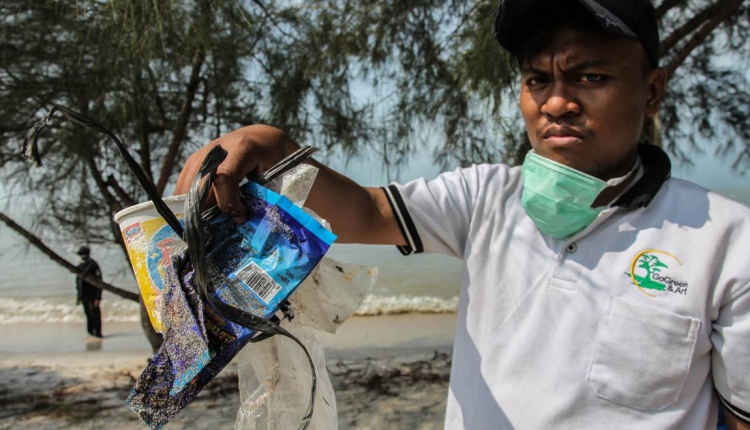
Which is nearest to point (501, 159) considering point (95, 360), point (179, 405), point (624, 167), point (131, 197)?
point (624, 167)

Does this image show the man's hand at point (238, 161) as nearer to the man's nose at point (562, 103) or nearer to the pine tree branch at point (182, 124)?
the man's nose at point (562, 103)

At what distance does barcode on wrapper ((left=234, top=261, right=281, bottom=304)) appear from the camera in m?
0.74

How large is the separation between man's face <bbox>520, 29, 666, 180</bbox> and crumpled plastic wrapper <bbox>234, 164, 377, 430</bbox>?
424mm

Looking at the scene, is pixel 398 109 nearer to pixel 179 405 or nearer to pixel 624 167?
pixel 624 167

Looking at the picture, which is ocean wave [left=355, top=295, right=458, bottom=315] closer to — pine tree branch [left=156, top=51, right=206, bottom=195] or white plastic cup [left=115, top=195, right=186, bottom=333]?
pine tree branch [left=156, top=51, right=206, bottom=195]

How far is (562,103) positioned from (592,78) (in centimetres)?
6

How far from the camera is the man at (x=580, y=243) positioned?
3.00 ft

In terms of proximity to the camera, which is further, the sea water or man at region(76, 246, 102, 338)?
the sea water

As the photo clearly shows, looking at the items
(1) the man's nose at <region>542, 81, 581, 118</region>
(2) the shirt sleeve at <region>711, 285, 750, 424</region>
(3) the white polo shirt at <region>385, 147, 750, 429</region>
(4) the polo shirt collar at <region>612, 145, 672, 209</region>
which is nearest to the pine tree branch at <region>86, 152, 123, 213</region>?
(3) the white polo shirt at <region>385, 147, 750, 429</region>

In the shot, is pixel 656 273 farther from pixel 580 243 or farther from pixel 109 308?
pixel 109 308

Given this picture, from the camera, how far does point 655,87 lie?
3.61 feet

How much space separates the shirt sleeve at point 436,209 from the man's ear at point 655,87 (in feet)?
1.13

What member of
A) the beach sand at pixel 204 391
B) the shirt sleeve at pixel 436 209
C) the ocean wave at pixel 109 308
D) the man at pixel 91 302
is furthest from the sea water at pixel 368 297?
the shirt sleeve at pixel 436 209

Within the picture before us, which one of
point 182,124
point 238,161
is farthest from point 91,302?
point 238,161
